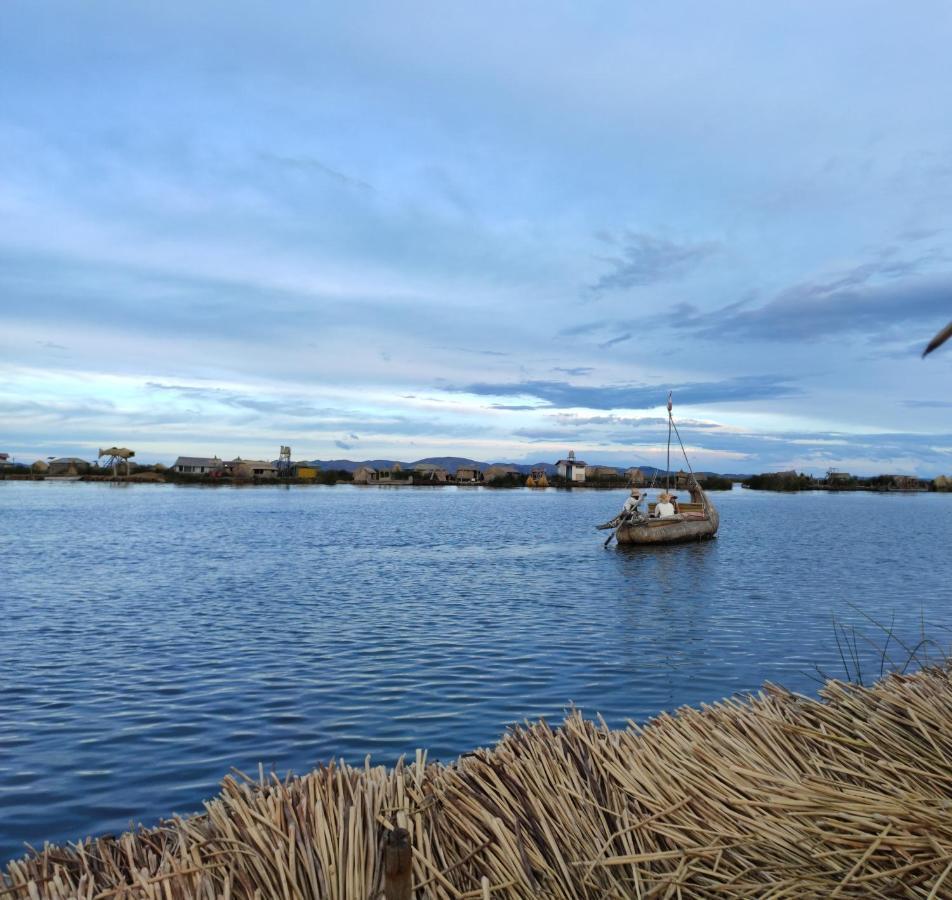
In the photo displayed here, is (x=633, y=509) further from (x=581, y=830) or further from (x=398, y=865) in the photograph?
(x=398, y=865)

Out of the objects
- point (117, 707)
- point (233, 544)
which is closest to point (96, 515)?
point (233, 544)

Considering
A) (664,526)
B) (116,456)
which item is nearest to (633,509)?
(664,526)

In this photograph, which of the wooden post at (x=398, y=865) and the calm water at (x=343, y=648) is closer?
the wooden post at (x=398, y=865)

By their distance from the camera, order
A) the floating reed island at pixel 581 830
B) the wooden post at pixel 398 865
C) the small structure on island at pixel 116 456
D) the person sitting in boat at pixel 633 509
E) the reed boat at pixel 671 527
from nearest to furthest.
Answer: the wooden post at pixel 398 865
the floating reed island at pixel 581 830
the reed boat at pixel 671 527
the person sitting in boat at pixel 633 509
the small structure on island at pixel 116 456

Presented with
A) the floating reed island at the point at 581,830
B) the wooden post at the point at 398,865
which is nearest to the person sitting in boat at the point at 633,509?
the floating reed island at the point at 581,830

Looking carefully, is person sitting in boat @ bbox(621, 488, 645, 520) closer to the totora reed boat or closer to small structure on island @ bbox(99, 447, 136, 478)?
the totora reed boat

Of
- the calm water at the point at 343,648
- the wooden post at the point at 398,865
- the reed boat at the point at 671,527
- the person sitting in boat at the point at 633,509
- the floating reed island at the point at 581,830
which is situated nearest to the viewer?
the wooden post at the point at 398,865

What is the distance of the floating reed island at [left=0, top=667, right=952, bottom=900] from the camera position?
11.5ft

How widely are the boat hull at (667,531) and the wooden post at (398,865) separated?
126ft

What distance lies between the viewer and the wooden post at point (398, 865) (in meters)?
2.88

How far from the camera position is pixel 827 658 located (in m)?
17.6

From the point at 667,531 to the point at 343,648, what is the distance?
28206 millimetres

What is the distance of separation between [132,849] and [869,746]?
405 cm

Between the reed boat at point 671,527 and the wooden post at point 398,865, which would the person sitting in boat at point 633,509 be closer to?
the reed boat at point 671,527
